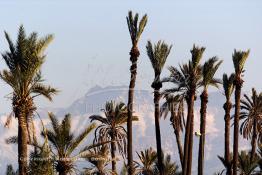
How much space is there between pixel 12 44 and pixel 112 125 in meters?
28.9

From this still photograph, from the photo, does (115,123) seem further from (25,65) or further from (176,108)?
(25,65)

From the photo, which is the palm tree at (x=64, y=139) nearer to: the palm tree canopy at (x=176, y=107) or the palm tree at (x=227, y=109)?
the palm tree canopy at (x=176, y=107)

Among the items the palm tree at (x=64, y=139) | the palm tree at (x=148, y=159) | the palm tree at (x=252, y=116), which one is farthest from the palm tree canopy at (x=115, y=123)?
the palm tree at (x=64, y=139)

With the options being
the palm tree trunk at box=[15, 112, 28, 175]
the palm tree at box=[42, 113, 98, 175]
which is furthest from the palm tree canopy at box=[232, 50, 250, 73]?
the palm tree trunk at box=[15, 112, 28, 175]

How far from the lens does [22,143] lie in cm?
3606

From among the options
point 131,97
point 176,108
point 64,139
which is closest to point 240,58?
point 176,108

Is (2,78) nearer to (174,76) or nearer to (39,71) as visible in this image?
(39,71)

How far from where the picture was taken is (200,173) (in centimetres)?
5847

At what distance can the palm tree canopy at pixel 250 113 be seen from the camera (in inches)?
2950

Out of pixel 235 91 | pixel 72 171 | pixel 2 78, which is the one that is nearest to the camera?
pixel 2 78

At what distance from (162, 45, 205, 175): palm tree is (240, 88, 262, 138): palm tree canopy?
→ 19.4m

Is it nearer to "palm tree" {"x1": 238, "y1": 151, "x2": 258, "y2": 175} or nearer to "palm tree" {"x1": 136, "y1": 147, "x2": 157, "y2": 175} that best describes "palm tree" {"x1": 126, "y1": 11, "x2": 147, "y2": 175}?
"palm tree" {"x1": 136, "y1": 147, "x2": 157, "y2": 175}

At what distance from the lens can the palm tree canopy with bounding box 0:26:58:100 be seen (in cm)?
3594

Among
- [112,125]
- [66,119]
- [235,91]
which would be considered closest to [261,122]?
A: [235,91]
